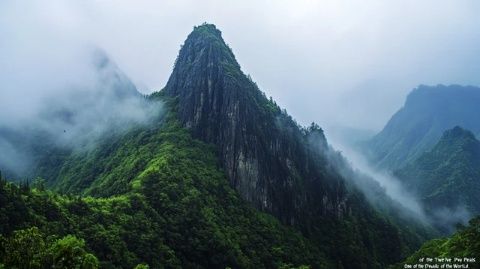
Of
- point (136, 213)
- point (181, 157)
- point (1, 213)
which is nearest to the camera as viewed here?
point (1, 213)

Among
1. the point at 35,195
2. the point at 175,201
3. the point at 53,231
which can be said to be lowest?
the point at 53,231

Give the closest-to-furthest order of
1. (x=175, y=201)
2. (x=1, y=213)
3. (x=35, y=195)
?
1. (x=1, y=213)
2. (x=35, y=195)
3. (x=175, y=201)

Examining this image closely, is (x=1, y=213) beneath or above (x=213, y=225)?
beneath

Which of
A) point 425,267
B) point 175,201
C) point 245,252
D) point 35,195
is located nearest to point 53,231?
point 35,195

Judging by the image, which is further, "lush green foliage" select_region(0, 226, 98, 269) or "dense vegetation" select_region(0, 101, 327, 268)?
"dense vegetation" select_region(0, 101, 327, 268)

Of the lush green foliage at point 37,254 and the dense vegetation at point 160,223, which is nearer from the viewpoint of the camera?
the lush green foliage at point 37,254

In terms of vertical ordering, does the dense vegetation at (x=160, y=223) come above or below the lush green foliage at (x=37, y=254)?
above

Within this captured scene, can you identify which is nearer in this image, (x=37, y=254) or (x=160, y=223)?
(x=37, y=254)

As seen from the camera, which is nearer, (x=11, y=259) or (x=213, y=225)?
(x=11, y=259)

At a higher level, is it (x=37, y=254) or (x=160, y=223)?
(x=160, y=223)

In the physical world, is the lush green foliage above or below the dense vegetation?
below

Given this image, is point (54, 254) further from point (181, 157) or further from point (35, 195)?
point (181, 157)
